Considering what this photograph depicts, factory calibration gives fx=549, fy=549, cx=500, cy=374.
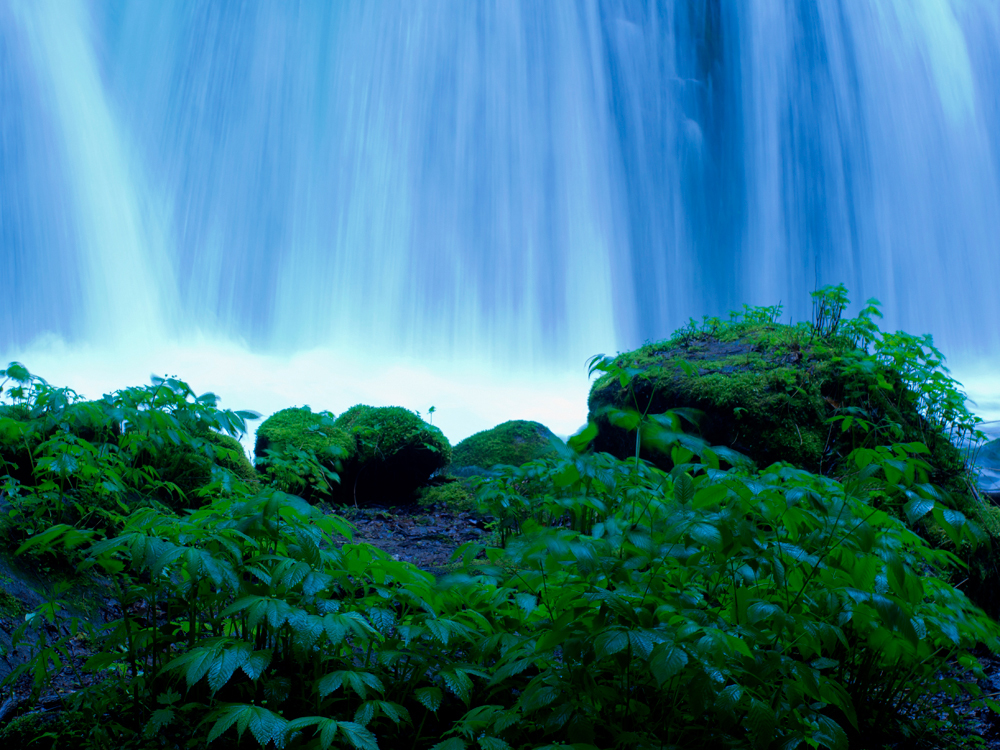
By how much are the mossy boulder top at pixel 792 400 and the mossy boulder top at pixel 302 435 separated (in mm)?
2461

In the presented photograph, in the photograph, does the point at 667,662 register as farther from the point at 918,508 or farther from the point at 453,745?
the point at 918,508

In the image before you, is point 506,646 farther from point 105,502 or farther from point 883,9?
point 883,9

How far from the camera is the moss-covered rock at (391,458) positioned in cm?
532

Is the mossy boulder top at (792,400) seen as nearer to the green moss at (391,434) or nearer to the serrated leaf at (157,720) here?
the green moss at (391,434)

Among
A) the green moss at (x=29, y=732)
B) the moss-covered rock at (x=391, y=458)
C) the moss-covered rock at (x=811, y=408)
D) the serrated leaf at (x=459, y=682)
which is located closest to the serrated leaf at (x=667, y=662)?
the serrated leaf at (x=459, y=682)

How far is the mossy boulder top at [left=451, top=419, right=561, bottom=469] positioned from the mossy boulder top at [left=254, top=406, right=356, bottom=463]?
158 cm

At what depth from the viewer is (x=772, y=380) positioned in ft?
12.6

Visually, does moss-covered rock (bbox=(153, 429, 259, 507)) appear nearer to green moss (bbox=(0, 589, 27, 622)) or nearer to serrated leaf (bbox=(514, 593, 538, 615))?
green moss (bbox=(0, 589, 27, 622))

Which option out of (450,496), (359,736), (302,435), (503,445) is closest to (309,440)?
(302,435)

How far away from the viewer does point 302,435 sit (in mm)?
5023

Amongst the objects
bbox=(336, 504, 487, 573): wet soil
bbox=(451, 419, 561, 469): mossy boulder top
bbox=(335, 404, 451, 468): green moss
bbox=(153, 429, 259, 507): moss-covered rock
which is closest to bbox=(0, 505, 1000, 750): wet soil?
bbox=(336, 504, 487, 573): wet soil

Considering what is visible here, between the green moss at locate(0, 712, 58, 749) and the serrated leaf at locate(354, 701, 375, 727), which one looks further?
the green moss at locate(0, 712, 58, 749)

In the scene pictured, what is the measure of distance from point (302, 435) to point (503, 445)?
2245 millimetres

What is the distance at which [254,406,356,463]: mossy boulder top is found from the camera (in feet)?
15.9
